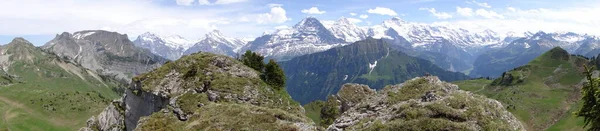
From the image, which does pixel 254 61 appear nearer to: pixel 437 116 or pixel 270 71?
pixel 270 71

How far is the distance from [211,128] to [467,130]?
26846 mm

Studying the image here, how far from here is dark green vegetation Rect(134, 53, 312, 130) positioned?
4765 centimetres

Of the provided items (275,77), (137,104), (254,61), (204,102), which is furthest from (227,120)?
(254,61)

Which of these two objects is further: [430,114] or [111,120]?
[111,120]

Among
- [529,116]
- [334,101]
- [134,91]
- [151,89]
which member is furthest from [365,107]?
[529,116]

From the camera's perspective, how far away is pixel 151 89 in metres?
71.4

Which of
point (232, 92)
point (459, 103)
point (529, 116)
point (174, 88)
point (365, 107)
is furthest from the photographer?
point (529, 116)

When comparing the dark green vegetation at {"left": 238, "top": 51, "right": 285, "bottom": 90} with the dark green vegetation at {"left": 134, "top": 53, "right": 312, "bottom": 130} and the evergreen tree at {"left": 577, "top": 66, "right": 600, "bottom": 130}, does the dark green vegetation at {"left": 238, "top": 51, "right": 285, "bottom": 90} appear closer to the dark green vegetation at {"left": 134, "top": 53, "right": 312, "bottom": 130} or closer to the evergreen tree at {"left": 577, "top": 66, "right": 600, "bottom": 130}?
the dark green vegetation at {"left": 134, "top": 53, "right": 312, "bottom": 130}

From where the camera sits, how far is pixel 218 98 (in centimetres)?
6200

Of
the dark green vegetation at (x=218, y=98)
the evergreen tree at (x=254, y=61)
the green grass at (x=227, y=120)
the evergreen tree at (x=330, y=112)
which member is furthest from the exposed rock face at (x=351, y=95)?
the green grass at (x=227, y=120)

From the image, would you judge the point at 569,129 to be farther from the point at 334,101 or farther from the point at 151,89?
the point at 151,89

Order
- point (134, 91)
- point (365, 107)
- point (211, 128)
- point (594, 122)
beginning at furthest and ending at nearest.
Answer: point (134, 91) < point (211, 128) < point (365, 107) < point (594, 122)

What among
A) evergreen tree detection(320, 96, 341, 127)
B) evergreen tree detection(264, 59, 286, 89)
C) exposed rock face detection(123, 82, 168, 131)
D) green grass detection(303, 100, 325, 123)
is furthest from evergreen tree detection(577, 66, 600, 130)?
green grass detection(303, 100, 325, 123)

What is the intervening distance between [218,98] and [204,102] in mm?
2288
